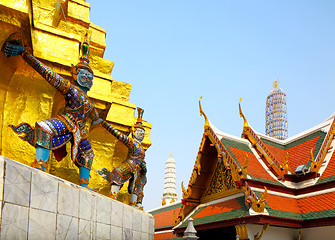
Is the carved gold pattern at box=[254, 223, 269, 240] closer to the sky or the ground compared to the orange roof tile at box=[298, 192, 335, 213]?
closer to the ground

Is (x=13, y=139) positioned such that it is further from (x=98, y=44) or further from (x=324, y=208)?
(x=324, y=208)

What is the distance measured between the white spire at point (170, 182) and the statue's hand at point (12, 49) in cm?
2450

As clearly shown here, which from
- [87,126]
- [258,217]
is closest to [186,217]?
[258,217]

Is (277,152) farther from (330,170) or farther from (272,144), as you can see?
A: (330,170)

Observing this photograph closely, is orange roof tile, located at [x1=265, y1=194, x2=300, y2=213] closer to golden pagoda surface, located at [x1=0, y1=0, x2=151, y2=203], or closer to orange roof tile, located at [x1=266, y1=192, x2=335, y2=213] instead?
orange roof tile, located at [x1=266, y1=192, x2=335, y2=213]

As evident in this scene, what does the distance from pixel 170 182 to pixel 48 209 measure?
26.3 metres

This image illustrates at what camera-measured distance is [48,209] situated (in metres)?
4.19

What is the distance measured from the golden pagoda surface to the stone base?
74.6 inches

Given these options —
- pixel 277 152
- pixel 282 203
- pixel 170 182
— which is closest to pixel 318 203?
pixel 282 203

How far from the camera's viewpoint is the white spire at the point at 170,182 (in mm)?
29703

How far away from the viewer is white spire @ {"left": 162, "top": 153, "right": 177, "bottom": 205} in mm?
29703

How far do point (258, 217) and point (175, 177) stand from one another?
22394mm

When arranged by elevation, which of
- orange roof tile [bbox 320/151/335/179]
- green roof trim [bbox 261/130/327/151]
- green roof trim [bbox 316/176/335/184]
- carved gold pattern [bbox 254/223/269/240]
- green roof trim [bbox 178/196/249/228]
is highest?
green roof trim [bbox 261/130/327/151]

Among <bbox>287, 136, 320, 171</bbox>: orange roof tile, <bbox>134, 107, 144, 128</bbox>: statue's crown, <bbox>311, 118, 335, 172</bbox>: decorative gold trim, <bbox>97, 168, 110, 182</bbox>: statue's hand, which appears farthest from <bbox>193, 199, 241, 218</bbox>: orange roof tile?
<bbox>97, 168, 110, 182</bbox>: statue's hand
